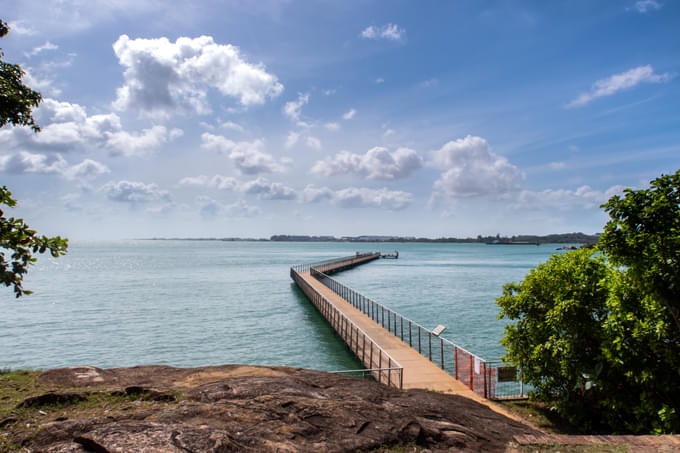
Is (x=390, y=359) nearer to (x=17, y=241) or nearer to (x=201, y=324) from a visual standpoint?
(x=17, y=241)

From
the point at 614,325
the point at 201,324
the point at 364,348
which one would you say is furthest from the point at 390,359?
the point at 201,324

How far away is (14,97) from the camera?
7.39 m

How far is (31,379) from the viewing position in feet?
35.4

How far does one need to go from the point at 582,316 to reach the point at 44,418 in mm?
13177

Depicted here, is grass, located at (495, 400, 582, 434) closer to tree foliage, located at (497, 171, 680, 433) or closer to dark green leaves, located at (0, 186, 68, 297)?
tree foliage, located at (497, 171, 680, 433)

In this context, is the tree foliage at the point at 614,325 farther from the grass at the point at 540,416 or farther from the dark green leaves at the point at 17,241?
the dark green leaves at the point at 17,241

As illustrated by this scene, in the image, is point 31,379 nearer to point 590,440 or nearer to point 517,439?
point 517,439

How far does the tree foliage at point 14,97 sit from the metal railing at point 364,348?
11947mm

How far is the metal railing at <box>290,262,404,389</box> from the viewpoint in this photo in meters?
16.9

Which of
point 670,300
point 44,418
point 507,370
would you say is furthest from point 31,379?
point 670,300

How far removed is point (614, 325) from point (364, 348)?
14.8 meters

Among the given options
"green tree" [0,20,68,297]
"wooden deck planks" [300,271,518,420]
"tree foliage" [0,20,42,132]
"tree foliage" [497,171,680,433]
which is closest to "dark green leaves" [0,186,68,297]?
"green tree" [0,20,68,297]

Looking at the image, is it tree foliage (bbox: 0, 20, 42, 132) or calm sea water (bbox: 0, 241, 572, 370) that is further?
calm sea water (bbox: 0, 241, 572, 370)

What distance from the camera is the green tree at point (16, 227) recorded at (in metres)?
5.29
